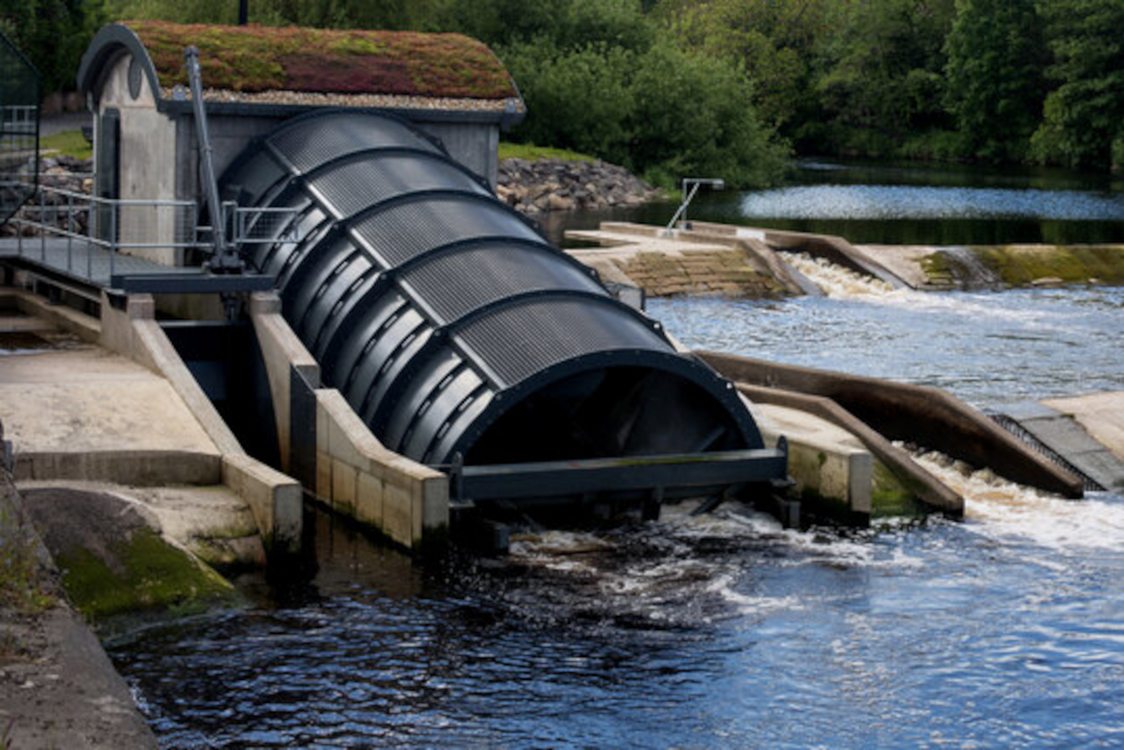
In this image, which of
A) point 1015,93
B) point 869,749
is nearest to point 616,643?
point 869,749

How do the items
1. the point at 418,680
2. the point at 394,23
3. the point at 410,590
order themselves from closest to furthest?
the point at 418,680, the point at 410,590, the point at 394,23

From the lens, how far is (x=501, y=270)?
25.9m

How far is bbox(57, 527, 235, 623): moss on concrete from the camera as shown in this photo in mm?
19234

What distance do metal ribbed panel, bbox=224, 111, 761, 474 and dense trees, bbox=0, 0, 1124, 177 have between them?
50749 millimetres

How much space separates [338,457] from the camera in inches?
935

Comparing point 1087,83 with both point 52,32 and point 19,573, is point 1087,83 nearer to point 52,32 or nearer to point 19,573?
point 52,32

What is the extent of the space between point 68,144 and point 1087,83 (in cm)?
7000

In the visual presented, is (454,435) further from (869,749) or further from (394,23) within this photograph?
(394,23)

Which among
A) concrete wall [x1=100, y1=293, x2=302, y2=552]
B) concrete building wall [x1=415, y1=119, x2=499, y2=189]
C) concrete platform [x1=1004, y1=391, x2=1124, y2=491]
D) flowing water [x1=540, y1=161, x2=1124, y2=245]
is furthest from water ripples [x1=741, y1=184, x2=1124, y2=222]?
concrete wall [x1=100, y1=293, x2=302, y2=552]

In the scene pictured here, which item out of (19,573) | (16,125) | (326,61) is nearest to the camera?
(19,573)

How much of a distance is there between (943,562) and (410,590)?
22.6ft

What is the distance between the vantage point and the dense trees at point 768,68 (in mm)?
87188

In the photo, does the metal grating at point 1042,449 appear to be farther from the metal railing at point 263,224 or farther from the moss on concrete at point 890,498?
the metal railing at point 263,224

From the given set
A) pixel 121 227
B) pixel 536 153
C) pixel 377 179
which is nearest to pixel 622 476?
pixel 377 179
